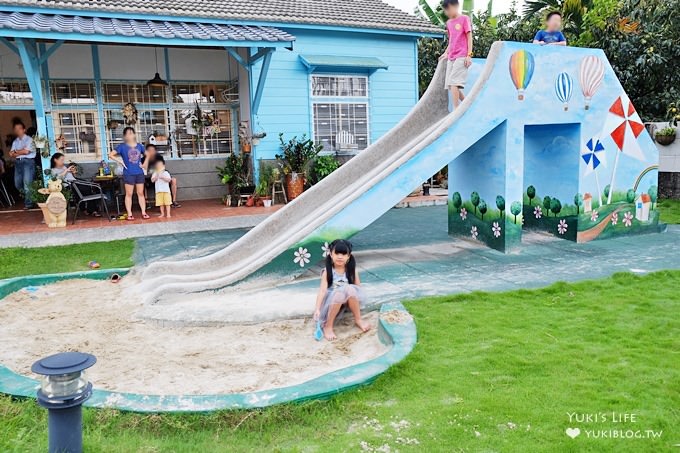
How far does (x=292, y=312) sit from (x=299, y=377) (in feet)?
4.27

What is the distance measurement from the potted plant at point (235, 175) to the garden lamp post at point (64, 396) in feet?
32.0

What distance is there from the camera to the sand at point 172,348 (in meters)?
3.98

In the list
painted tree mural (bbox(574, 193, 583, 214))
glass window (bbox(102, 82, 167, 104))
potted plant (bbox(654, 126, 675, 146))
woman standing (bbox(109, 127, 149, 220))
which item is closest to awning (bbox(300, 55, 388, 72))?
glass window (bbox(102, 82, 167, 104))

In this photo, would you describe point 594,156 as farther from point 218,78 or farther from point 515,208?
point 218,78

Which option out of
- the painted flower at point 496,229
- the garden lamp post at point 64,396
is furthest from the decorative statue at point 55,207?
the garden lamp post at point 64,396

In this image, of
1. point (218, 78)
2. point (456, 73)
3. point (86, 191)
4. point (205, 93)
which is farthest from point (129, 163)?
point (456, 73)

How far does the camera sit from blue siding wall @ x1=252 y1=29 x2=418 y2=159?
12969 millimetres

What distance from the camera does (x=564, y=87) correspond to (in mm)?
7613

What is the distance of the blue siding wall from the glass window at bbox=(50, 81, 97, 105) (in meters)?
3.55

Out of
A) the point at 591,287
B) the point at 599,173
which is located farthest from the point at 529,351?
the point at 599,173

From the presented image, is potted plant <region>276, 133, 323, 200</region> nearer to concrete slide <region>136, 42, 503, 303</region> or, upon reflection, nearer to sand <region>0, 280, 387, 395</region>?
concrete slide <region>136, 42, 503, 303</region>

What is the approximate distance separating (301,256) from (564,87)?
14.0 ft

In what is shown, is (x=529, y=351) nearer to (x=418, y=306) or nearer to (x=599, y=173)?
(x=418, y=306)

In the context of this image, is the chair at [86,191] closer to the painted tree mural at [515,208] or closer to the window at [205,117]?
the window at [205,117]
